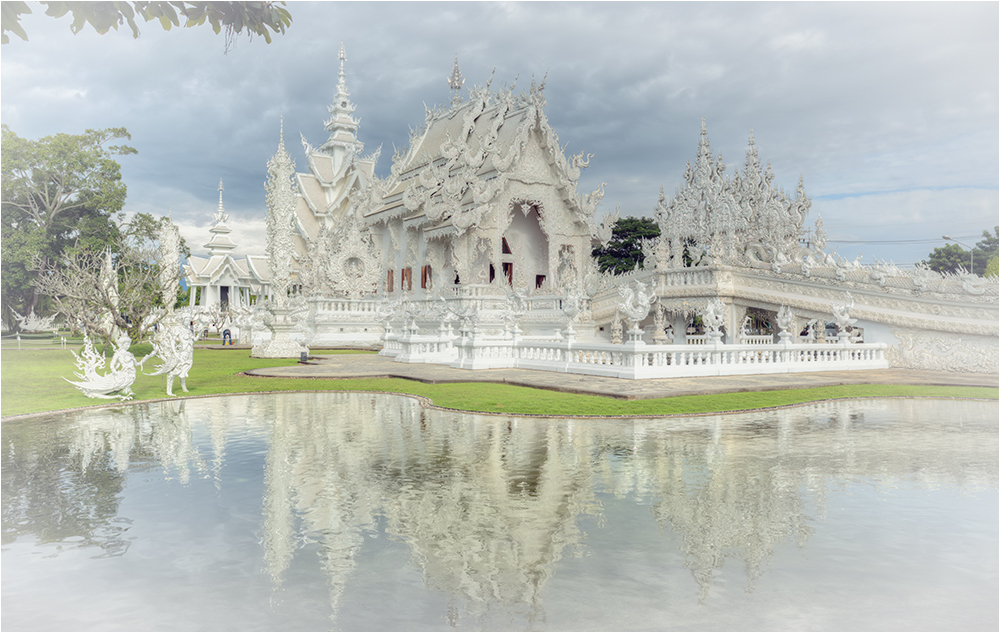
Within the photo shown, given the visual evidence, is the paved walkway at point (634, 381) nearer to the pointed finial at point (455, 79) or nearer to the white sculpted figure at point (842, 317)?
the white sculpted figure at point (842, 317)

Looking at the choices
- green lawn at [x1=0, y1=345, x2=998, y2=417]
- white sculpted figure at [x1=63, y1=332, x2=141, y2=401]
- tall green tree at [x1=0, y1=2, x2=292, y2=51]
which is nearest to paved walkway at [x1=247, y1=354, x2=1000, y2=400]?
green lawn at [x1=0, y1=345, x2=998, y2=417]

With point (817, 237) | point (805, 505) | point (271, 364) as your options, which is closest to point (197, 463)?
point (805, 505)

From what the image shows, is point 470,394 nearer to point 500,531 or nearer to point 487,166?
point 500,531

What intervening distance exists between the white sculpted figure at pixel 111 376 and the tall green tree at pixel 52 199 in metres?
34.8

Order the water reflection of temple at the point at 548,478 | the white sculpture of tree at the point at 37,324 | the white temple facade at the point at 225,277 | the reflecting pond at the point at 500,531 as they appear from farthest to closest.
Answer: the white temple facade at the point at 225,277 < the white sculpture of tree at the point at 37,324 < the water reflection of temple at the point at 548,478 < the reflecting pond at the point at 500,531

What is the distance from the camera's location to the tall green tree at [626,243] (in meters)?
46.5

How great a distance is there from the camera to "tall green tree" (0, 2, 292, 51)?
460 cm

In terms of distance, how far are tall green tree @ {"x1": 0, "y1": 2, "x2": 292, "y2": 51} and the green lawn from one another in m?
7.28

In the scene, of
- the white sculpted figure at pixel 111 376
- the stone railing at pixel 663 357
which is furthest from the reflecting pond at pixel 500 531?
the stone railing at pixel 663 357

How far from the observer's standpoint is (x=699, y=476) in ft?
22.0

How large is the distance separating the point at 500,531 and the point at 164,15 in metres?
4.53

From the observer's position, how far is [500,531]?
5.04m

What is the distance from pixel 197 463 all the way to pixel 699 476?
5382mm

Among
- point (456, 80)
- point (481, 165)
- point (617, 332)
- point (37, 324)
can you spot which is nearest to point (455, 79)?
point (456, 80)
